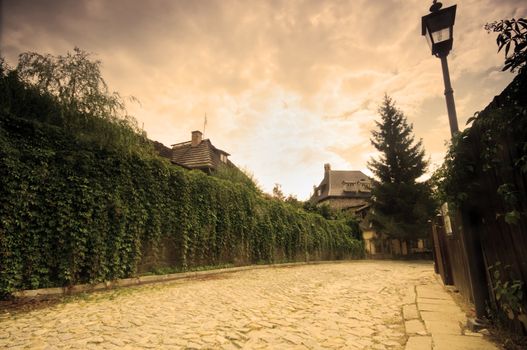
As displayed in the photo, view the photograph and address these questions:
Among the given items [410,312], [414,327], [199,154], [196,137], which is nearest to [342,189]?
[196,137]

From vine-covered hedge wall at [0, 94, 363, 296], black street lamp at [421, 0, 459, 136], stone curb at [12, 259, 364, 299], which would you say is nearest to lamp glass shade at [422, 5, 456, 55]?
black street lamp at [421, 0, 459, 136]

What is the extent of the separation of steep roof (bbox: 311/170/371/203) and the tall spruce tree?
61.1 feet

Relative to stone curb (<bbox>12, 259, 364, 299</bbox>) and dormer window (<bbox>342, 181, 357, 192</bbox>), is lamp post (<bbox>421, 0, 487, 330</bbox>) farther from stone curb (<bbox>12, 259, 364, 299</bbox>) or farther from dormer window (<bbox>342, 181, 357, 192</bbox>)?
dormer window (<bbox>342, 181, 357, 192</bbox>)

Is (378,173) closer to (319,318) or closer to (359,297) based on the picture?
(359,297)

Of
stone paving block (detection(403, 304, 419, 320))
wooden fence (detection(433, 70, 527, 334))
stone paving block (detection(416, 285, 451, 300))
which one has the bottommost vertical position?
stone paving block (detection(403, 304, 419, 320))

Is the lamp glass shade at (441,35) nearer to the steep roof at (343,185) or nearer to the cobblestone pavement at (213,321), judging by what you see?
the cobblestone pavement at (213,321)

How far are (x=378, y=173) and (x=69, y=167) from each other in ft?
84.6

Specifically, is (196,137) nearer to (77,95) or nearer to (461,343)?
(77,95)

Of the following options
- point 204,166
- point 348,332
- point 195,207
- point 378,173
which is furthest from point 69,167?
point 378,173

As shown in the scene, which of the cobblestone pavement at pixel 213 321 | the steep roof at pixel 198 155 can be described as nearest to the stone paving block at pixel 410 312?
the cobblestone pavement at pixel 213 321

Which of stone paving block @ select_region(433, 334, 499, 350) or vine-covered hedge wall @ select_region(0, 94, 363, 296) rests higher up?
vine-covered hedge wall @ select_region(0, 94, 363, 296)

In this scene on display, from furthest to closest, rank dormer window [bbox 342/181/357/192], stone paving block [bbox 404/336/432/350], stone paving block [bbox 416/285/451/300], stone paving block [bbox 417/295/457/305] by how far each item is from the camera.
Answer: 1. dormer window [bbox 342/181/357/192]
2. stone paving block [bbox 416/285/451/300]
3. stone paving block [bbox 417/295/457/305]
4. stone paving block [bbox 404/336/432/350]

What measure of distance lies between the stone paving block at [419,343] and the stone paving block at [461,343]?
7 centimetres

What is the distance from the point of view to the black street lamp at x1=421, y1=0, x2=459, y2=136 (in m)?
4.27
